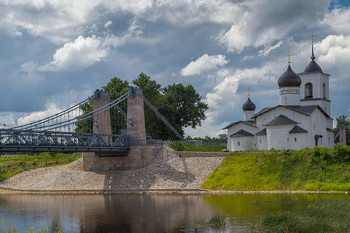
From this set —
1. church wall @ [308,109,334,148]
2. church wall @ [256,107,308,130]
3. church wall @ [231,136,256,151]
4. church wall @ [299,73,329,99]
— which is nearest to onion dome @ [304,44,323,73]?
church wall @ [299,73,329,99]

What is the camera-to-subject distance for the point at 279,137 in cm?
5094

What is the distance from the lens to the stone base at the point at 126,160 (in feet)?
156

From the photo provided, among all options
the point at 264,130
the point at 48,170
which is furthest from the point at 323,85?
the point at 48,170

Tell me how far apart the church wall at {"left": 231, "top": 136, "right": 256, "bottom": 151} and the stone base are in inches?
510

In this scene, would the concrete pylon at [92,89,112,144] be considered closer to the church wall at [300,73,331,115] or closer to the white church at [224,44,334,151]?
the white church at [224,44,334,151]

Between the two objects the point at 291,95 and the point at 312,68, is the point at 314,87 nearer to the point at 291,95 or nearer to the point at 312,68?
the point at 312,68

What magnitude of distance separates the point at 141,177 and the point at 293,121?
19.6m

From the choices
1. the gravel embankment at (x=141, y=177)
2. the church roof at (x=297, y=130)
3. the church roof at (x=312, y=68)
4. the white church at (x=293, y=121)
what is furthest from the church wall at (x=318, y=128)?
the gravel embankment at (x=141, y=177)

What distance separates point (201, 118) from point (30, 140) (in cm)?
4777

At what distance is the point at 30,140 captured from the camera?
34156 millimetres

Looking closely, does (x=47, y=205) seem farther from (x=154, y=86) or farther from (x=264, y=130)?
(x=154, y=86)

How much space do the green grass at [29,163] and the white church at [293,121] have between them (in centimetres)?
2481

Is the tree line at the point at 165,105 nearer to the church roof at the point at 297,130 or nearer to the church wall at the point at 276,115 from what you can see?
the church wall at the point at 276,115

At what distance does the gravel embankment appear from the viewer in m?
42.3
